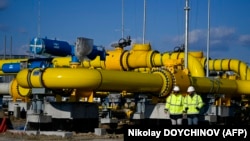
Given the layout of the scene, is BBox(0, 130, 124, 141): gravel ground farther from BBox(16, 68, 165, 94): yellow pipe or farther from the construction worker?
the construction worker

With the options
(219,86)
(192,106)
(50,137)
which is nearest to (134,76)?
(192,106)

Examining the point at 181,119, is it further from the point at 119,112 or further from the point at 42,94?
the point at 119,112

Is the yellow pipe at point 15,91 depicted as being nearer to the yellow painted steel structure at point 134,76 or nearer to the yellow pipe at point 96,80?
the yellow painted steel structure at point 134,76

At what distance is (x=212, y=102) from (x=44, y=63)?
8.24m

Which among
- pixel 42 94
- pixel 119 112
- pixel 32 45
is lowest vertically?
pixel 119 112

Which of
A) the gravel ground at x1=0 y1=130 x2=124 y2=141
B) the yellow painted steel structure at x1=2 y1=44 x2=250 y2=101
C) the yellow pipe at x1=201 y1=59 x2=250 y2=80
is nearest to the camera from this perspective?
the gravel ground at x1=0 y1=130 x2=124 y2=141

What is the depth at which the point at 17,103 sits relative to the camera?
90.8ft

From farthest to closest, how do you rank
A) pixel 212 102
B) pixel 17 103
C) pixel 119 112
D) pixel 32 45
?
pixel 119 112 → pixel 17 103 → pixel 212 102 → pixel 32 45

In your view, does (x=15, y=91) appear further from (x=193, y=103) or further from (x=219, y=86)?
(x=193, y=103)

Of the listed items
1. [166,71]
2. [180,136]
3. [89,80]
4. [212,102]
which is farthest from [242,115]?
[180,136]

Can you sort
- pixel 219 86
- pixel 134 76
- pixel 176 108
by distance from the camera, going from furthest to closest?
1. pixel 219 86
2. pixel 134 76
3. pixel 176 108

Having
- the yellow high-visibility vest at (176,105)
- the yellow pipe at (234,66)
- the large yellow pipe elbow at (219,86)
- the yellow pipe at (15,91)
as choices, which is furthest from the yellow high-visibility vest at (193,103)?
the yellow pipe at (234,66)

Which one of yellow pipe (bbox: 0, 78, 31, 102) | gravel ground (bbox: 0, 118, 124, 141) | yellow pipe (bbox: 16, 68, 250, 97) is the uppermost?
yellow pipe (bbox: 16, 68, 250, 97)

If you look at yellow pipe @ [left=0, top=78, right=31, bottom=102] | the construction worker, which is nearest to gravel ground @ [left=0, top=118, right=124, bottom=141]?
the construction worker
